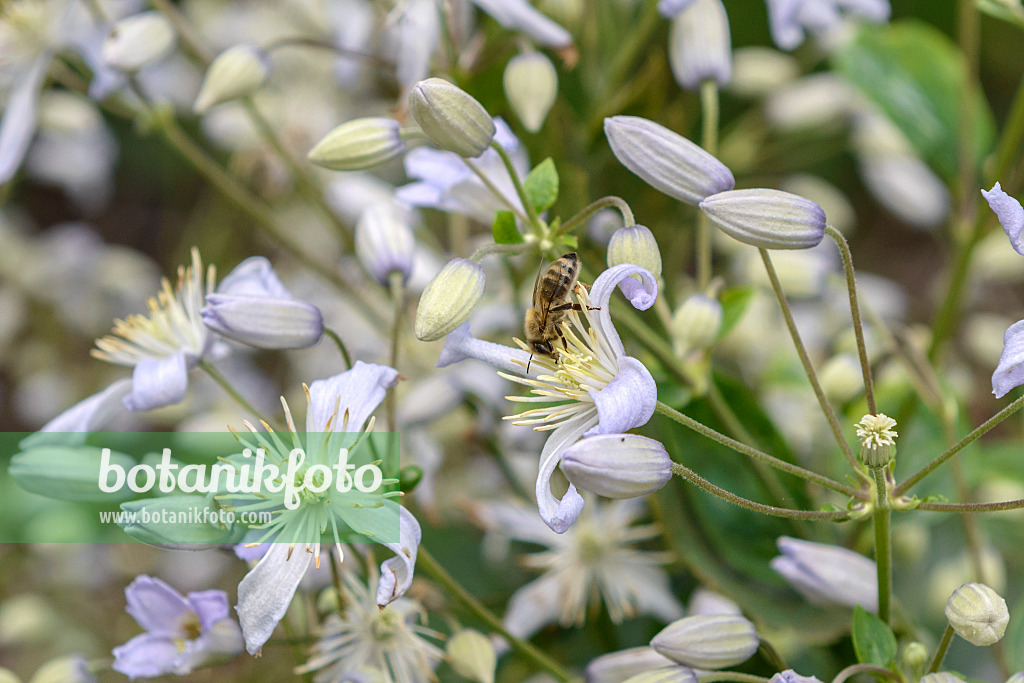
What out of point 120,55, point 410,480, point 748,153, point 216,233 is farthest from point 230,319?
point 216,233

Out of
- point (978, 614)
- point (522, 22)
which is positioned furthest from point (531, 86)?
point (978, 614)

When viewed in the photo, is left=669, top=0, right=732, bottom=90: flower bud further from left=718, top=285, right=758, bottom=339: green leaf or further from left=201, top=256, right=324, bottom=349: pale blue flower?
left=201, top=256, right=324, bottom=349: pale blue flower

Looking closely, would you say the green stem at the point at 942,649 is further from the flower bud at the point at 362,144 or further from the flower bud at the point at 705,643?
the flower bud at the point at 362,144

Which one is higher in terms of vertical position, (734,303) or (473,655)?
(734,303)

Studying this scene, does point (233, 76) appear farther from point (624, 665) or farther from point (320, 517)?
point (624, 665)

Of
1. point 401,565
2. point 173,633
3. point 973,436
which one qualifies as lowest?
point 173,633

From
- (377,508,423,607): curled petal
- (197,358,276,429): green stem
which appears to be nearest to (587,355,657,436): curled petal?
(377,508,423,607): curled petal

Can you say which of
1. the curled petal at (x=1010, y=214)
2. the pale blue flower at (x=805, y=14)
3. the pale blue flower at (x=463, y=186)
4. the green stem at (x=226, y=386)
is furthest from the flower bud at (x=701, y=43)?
the green stem at (x=226, y=386)
